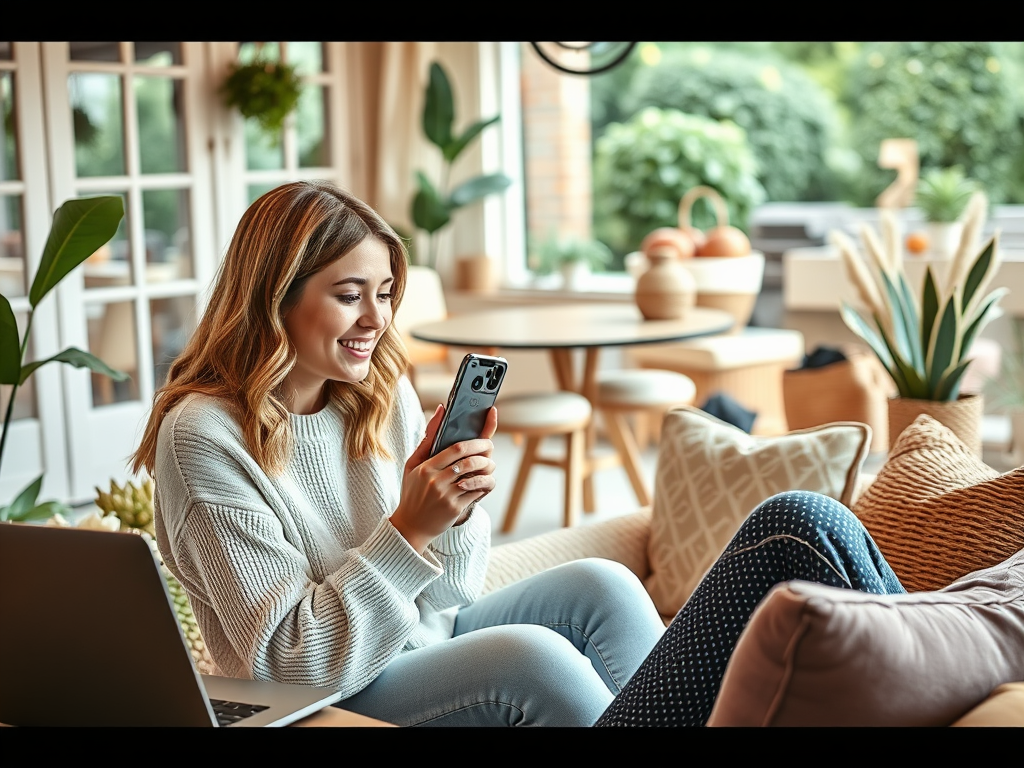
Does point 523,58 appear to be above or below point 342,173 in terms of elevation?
above

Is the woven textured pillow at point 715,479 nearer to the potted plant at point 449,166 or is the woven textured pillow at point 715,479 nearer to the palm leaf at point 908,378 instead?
the palm leaf at point 908,378

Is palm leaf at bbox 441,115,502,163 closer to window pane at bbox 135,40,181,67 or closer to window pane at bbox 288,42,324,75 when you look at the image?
window pane at bbox 288,42,324,75

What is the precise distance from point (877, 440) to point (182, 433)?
3547mm

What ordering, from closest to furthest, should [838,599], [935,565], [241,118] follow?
[838,599] → [935,565] → [241,118]

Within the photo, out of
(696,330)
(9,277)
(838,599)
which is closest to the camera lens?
(838,599)

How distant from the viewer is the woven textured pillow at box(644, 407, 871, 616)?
216 cm

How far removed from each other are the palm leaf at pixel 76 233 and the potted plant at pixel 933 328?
5.12 feet

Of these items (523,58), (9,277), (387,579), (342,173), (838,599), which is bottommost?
(387,579)

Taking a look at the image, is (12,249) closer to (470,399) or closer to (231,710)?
(470,399)

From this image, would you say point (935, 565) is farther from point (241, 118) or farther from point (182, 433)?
point (241, 118)

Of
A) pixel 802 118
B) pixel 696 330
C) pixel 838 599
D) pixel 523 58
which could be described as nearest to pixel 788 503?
pixel 838 599

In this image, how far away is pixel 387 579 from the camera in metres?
1.48

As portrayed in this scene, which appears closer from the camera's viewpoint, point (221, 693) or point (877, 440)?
point (221, 693)

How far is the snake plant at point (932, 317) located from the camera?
268cm
